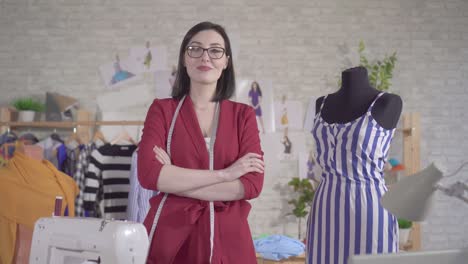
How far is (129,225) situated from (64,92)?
11.3ft

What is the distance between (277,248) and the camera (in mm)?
3145

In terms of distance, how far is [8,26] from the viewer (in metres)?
4.59

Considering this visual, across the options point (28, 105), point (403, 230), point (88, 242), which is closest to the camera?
point (88, 242)

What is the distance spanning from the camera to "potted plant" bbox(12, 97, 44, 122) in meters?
4.19

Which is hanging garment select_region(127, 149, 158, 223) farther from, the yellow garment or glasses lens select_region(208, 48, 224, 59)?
glasses lens select_region(208, 48, 224, 59)

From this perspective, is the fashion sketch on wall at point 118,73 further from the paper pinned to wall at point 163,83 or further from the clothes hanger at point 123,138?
the clothes hanger at point 123,138

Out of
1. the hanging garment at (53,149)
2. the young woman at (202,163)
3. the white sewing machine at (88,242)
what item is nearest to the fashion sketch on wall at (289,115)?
→ the hanging garment at (53,149)

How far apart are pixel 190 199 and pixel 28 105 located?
3.02 metres

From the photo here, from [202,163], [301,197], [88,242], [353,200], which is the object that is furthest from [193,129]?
[301,197]

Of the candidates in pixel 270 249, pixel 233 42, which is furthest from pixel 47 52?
pixel 270 249

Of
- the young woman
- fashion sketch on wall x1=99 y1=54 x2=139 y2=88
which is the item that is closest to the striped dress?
the young woman

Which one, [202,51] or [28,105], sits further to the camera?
[28,105]

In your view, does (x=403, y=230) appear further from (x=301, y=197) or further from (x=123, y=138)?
(x=123, y=138)

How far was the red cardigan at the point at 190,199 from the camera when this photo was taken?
1.60m
